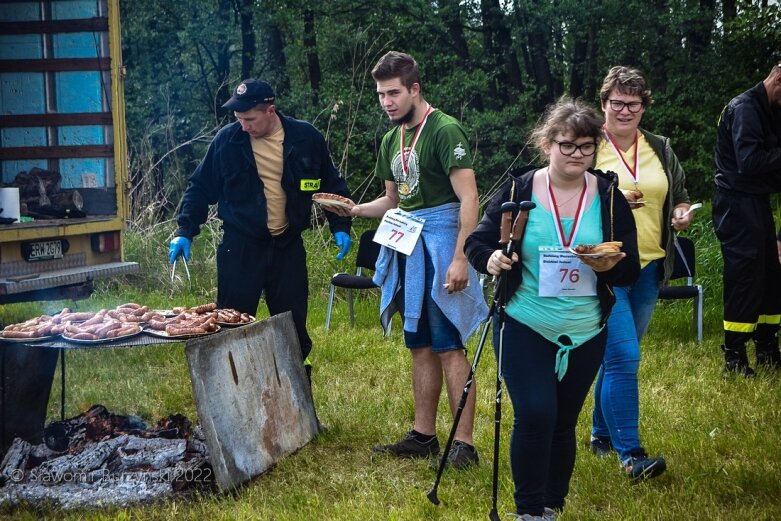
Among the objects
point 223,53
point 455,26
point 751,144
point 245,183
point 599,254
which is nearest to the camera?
point 599,254

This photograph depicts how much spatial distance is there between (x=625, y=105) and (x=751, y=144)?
194cm

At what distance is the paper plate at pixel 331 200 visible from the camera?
5320 millimetres

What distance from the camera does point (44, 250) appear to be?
6.96 meters

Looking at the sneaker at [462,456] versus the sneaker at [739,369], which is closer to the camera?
the sneaker at [462,456]

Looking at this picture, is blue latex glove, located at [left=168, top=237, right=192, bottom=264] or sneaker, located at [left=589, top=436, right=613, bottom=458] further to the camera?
blue latex glove, located at [left=168, top=237, right=192, bottom=264]

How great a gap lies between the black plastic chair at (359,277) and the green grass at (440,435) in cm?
24

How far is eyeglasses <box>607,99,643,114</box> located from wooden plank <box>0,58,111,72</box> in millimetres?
4149

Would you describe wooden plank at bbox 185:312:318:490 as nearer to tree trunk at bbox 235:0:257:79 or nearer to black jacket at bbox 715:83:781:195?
black jacket at bbox 715:83:781:195

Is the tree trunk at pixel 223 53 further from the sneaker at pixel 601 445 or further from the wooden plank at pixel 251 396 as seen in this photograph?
the sneaker at pixel 601 445

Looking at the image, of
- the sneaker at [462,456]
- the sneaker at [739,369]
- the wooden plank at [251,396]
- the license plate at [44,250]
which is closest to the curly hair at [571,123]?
the sneaker at [462,456]

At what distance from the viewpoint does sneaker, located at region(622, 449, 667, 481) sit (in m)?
4.48

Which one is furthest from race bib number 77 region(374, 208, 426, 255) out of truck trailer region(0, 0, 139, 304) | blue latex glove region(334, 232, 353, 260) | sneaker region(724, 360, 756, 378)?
truck trailer region(0, 0, 139, 304)

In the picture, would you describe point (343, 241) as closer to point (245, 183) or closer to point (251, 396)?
point (245, 183)

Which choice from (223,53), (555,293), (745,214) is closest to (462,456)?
(555,293)
